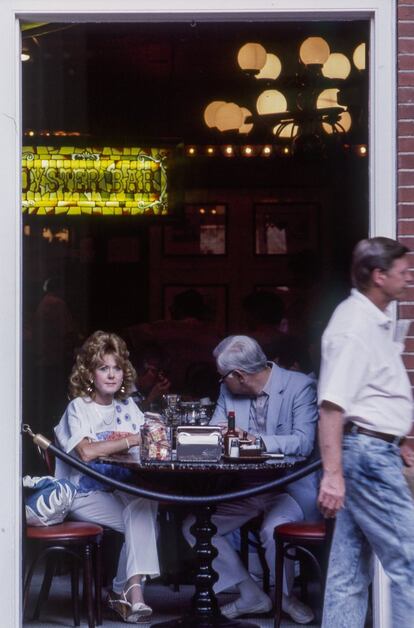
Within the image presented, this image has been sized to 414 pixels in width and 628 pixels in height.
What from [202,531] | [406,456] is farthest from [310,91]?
[406,456]

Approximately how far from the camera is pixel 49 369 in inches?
413

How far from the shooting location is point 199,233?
13.0 meters

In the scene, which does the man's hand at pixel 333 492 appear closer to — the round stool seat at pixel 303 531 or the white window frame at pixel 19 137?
the white window frame at pixel 19 137

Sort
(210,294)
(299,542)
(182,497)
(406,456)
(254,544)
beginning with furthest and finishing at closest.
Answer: (210,294) → (254,544) → (299,542) → (182,497) → (406,456)

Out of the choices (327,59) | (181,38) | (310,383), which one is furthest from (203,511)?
(181,38)

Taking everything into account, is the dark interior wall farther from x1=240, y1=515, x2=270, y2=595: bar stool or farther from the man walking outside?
the man walking outside

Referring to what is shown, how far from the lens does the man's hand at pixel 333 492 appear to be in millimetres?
4809

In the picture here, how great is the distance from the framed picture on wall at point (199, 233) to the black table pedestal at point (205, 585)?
6.53 m

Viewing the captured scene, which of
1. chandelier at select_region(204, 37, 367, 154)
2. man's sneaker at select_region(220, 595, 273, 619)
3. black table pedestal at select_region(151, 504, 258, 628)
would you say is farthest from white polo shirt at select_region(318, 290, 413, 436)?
chandelier at select_region(204, 37, 367, 154)

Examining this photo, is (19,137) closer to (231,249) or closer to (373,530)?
(373,530)

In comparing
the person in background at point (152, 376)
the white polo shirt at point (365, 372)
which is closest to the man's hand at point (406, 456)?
the white polo shirt at point (365, 372)

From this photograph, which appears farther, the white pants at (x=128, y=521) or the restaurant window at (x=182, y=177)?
the restaurant window at (x=182, y=177)

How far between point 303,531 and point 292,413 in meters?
0.86

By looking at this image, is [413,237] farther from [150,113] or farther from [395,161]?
[150,113]
